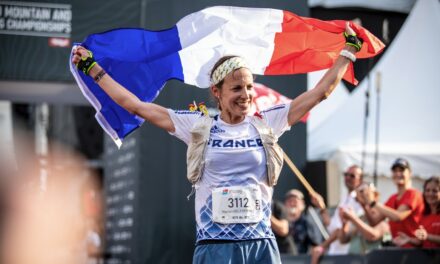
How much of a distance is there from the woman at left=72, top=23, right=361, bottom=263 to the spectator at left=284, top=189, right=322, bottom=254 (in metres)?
5.41

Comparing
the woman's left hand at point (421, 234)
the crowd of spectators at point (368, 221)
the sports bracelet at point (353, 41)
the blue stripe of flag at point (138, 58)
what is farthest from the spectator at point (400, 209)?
the sports bracelet at point (353, 41)

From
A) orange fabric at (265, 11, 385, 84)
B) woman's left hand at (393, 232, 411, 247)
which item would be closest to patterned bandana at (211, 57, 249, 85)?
orange fabric at (265, 11, 385, 84)

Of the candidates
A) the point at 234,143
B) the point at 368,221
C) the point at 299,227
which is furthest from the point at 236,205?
the point at 299,227

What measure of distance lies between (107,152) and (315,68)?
9.07 meters

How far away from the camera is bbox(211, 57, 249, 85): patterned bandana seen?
5.56 meters

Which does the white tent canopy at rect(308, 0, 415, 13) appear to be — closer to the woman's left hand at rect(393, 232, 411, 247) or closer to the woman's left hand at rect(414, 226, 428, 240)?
the woman's left hand at rect(393, 232, 411, 247)

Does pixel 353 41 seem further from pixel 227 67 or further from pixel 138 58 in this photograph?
pixel 138 58

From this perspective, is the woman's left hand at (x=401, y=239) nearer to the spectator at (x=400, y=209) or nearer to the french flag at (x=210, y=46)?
the spectator at (x=400, y=209)

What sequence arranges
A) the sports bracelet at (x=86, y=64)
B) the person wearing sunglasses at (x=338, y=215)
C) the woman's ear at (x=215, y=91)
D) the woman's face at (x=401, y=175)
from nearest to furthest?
the woman's ear at (x=215, y=91) → the sports bracelet at (x=86, y=64) → the woman's face at (x=401, y=175) → the person wearing sunglasses at (x=338, y=215)

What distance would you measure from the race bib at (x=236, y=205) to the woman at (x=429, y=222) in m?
4.78

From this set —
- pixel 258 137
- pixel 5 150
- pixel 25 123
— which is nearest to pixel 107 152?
pixel 5 150

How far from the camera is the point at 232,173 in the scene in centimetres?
548

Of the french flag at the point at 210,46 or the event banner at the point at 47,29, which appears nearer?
the french flag at the point at 210,46

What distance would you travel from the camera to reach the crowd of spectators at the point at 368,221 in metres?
10.1
